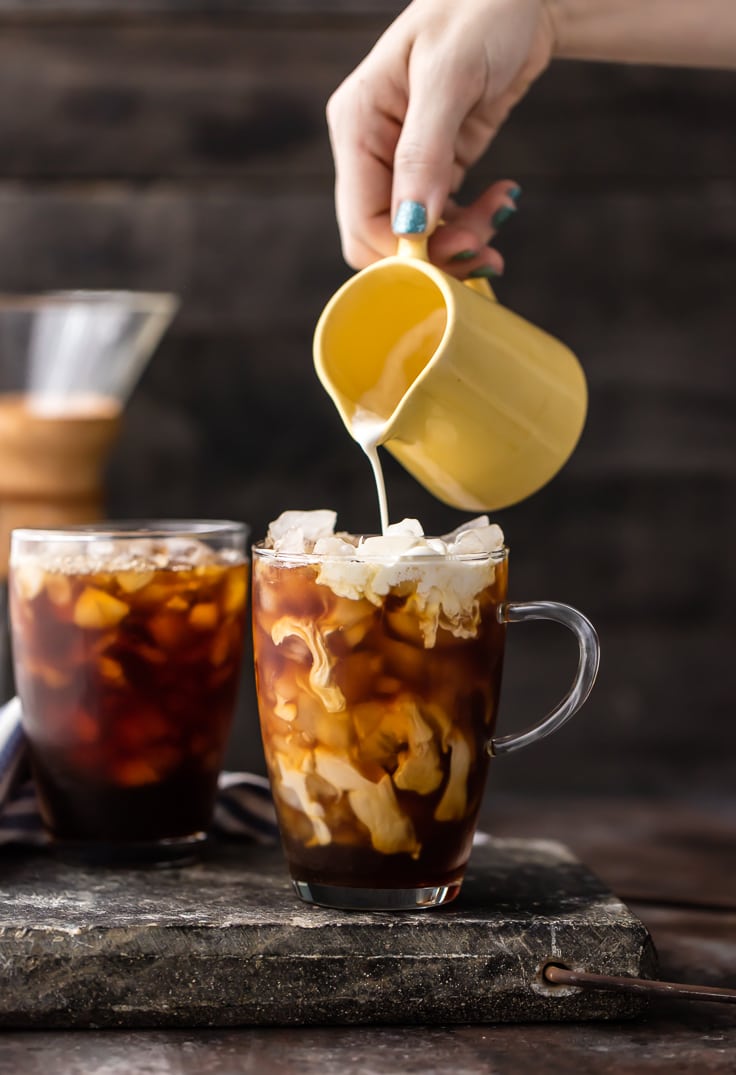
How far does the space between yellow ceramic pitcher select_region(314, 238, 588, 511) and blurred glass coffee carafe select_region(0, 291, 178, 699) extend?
2.40ft

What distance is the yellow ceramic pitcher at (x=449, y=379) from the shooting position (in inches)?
40.4

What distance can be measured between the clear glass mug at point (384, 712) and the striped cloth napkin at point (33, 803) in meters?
0.23

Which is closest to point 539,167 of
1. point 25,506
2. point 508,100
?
point 508,100

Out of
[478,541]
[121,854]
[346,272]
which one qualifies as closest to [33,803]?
[121,854]

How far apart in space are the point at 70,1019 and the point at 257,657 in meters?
0.30

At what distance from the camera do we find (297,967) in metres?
0.90

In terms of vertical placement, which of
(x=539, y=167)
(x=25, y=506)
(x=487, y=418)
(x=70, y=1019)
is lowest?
(x=70, y=1019)

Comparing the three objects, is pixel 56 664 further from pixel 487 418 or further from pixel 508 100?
pixel 508 100

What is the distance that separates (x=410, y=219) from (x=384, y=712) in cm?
44

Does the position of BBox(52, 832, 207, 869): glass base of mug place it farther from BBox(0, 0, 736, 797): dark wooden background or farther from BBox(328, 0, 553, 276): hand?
BBox(0, 0, 736, 797): dark wooden background

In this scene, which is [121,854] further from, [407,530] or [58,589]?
[407,530]

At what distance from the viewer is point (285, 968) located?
90cm

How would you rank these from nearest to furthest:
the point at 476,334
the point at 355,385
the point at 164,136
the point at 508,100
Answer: the point at 476,334 → the point at 355,385 → the point at 508,100 → the point at 164,136

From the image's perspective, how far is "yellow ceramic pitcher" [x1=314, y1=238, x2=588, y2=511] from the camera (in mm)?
1027
